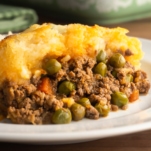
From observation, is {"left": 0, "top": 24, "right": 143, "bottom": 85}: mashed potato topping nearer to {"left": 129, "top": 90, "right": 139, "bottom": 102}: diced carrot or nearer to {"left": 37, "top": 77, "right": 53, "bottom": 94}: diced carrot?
{"left": 37, "top": 77, "right": 53, "bottom": 94}: diced carrot

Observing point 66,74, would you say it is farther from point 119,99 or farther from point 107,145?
point 107,145

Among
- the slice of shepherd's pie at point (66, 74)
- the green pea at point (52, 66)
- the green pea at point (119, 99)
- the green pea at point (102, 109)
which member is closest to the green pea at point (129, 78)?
the slice of shepherd's pie at point (66, 74)

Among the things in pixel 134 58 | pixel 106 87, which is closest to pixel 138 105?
pixel 106 87

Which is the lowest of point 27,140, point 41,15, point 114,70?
point 27,140

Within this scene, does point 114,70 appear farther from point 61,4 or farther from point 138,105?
point 61,4

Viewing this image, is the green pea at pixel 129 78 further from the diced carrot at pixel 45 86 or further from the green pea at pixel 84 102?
the diced carrot at pixel 45 86

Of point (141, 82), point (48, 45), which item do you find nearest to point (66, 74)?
point (48, 45)
